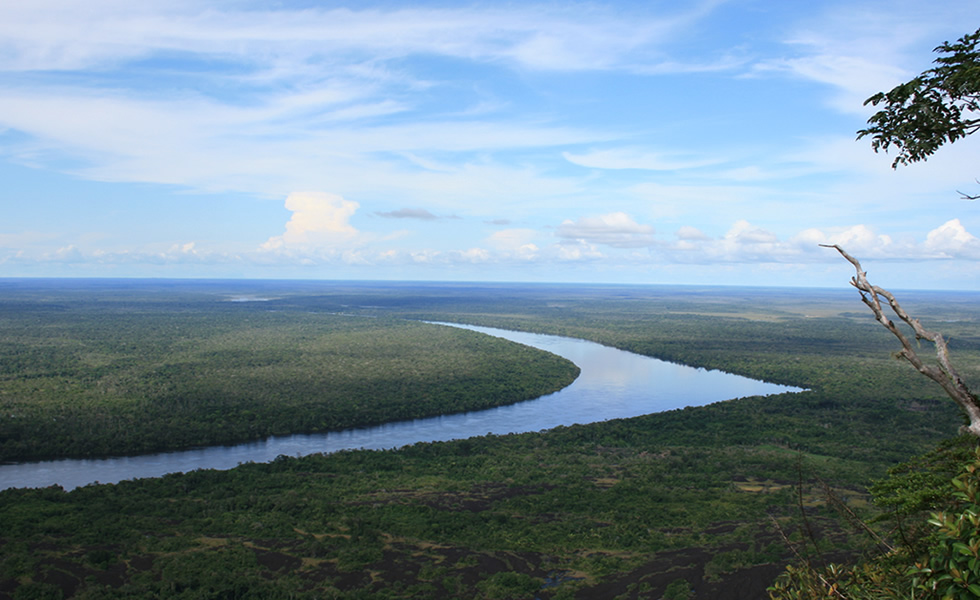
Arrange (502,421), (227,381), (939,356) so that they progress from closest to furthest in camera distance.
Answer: (939,356) < (502,421) < (227,381)

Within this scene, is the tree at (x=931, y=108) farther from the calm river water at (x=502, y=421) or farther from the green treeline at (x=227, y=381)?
the green treeline at (x=227, y=381)

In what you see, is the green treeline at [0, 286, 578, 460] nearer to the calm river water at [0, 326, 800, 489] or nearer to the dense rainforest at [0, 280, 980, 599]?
the dense rainforest at [0, 280, 980, 599]

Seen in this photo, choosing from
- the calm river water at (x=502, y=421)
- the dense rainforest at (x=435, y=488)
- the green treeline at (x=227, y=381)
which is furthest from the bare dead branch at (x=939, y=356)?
the green treeline at (x=227, y=381)

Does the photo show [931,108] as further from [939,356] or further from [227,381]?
[227,381]

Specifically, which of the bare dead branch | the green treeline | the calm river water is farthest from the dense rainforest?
the calm river water

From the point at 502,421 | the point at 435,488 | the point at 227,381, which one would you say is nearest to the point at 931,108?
the point at 435,488

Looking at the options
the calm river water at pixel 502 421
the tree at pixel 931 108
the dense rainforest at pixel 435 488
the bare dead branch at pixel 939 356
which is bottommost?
the calm river water at pixel 502 421
